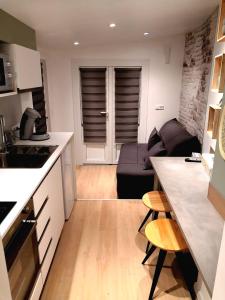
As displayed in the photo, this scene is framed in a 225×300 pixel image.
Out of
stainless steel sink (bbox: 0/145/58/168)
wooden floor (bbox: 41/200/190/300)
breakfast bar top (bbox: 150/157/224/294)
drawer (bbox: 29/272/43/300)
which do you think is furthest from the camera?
stainless steel sink (bbox: 0/145/58/168)

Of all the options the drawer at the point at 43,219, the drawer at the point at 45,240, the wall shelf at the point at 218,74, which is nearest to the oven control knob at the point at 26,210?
the drawer at the point at 43,219

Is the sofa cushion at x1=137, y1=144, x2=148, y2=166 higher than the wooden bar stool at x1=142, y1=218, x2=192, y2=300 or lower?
lower

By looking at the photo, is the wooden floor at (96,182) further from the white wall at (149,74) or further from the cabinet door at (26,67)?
the cabinet door at (26,67)

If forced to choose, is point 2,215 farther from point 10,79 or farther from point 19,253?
point 10,79

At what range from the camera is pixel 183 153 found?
304 cm

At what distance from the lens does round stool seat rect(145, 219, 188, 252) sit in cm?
161

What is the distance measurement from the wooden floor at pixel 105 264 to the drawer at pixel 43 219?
549 millimetres

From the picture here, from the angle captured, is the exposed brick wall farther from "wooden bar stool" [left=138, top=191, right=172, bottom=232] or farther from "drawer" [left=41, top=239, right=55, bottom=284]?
"drawer" [left=41, top=239, right=55, bottom=284]

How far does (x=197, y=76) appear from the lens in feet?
10.9

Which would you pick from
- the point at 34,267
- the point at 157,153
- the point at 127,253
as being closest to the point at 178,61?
the point at 157,153

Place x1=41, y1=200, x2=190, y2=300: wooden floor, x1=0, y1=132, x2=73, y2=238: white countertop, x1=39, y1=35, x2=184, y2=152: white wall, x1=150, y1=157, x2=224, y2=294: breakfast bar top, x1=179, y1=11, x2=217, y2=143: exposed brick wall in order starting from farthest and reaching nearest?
x1=39, y1=35, x2=184, y2=152: white wall < x1=179, y1=11, x2=217, y2=143: exposed brick wall < x1=41, y1=200, x2=190, y2=300: wooden floor < x1=0, y1=132, x2=73, y2=238: white countertop < x1=150, y1=157, x2=224, y2=294: breakfast bar top

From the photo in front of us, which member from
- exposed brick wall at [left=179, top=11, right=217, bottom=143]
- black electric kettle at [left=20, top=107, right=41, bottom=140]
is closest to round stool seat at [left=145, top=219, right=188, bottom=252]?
exposed brick wall at [left=179, top=11, right=217, bottom=143]

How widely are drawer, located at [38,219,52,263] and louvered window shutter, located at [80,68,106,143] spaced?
3.04 metres

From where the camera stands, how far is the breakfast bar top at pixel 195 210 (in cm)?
113
